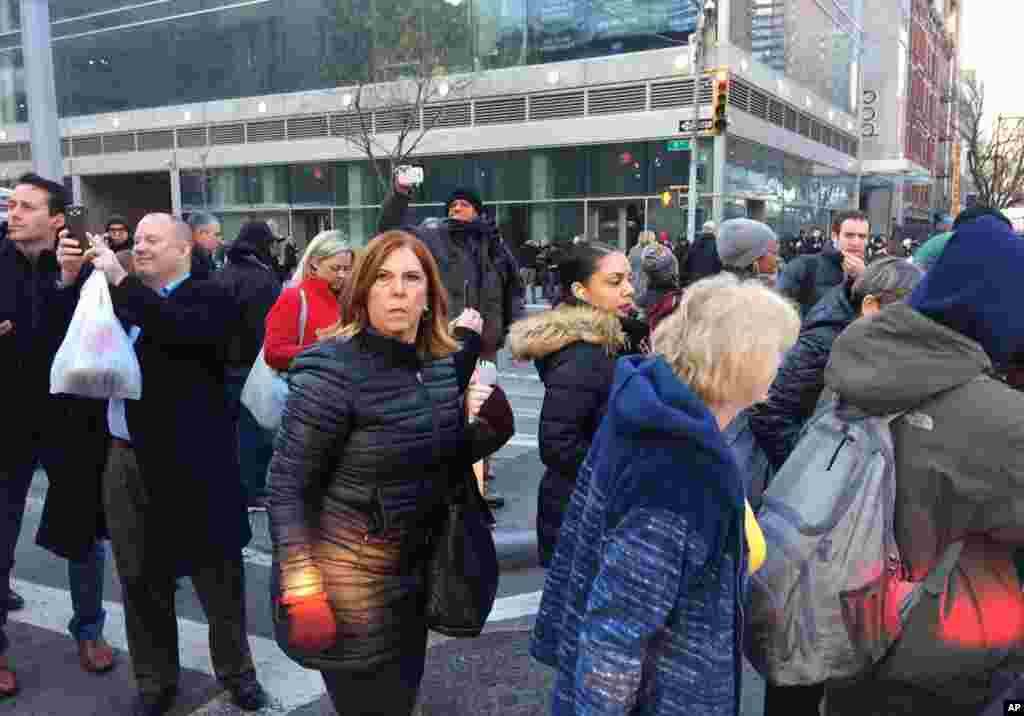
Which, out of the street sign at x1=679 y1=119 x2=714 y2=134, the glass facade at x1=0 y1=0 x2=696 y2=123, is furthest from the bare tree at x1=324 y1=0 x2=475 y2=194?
the street sign at x1=679 y1=119 x2=714 y2=134

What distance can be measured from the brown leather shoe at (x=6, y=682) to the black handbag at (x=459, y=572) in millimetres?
2234

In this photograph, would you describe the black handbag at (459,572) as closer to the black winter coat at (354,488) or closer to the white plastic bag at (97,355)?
the black winter coat at (354,488)

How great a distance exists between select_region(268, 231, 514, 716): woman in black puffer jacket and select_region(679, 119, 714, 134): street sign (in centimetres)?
1814

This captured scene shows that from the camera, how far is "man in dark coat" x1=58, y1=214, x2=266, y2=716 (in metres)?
3.24

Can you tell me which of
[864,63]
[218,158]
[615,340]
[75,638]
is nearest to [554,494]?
[615,340]

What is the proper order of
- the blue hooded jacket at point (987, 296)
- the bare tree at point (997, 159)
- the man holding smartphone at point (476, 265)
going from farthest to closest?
the bare tree at point (997, 159) < the man holding smartphone at point (476, 265) < the blue hooded jacket at point (987, 296)

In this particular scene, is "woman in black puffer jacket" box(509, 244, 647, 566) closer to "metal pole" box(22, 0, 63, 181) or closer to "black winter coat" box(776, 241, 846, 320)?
"black winter coat" box(776, 241, 846, 320)

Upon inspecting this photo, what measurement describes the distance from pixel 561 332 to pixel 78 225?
195 centimetres

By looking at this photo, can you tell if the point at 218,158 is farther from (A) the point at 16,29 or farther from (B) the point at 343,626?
(B) the point at 343,626

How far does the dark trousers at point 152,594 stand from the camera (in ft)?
10.8

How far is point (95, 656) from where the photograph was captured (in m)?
3.79

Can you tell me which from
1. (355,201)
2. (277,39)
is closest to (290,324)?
(355,201)

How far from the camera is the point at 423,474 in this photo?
101 inches

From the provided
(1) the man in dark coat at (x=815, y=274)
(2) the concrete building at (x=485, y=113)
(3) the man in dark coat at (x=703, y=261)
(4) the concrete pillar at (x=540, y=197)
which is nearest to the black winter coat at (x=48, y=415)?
(1) the man in dark coat at (x=815, y=274)
